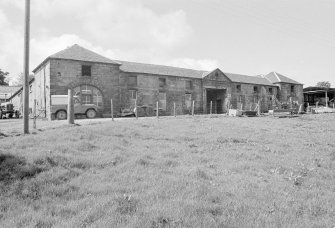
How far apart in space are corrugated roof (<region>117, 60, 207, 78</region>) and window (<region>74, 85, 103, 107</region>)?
5094 mm

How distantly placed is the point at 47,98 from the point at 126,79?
9.28 metres

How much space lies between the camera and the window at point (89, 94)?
100 ft

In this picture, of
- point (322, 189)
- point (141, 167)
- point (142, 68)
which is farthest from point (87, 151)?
point (142, 68)

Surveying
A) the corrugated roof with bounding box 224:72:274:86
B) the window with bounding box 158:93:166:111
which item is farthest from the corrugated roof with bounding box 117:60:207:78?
the corrugated roof with bounding box 224:72:274:86

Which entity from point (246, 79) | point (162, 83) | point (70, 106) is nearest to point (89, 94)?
point (162, 83)

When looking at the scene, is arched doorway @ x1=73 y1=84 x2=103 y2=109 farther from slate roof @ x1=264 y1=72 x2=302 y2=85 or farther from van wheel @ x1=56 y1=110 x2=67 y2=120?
slate roof @ x1=264 y1=72 x2=302 y2=85

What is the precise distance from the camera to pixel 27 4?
12656 mm

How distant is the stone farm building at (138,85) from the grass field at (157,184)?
60.3 feet

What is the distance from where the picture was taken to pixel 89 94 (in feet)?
102

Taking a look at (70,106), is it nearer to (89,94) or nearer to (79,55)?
(89,94)

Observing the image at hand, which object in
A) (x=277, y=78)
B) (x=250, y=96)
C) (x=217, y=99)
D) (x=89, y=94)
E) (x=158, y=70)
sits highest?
(x=277, y=78)

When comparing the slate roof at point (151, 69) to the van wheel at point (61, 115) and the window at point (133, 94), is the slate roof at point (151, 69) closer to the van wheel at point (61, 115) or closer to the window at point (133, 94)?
the window at point (133, 94)

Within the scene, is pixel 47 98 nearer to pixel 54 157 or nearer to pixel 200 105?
pixel 200 105

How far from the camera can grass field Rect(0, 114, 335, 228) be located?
4598mm
